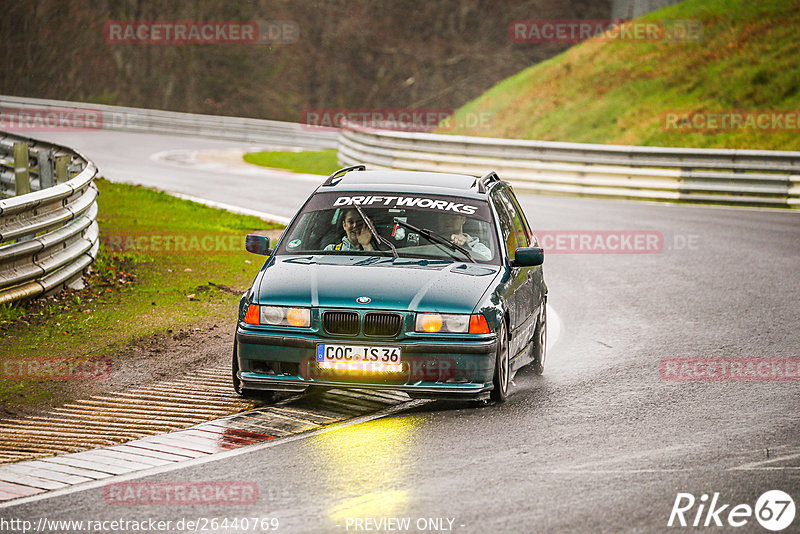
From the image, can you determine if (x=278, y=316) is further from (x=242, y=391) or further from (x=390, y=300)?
(x=390, y=300)

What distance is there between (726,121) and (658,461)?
86.7ft

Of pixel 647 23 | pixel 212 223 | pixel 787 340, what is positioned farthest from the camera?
pixel 647 23

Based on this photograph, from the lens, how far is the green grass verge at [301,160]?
30266 mm

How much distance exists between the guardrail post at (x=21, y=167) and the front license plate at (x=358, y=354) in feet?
33.2

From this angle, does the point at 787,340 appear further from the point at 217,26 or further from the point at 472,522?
the point at 217,26

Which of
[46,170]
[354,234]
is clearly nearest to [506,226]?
[354,234]

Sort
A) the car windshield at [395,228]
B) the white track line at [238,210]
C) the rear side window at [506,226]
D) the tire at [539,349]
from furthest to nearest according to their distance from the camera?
the white track line at [238,210] < the tire at [539,349] < the rear side window at [506,226] < the car windshield at [395,228]

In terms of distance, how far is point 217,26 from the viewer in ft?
221

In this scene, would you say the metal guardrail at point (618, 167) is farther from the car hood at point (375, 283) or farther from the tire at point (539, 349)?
the car hood at point (375, 283)

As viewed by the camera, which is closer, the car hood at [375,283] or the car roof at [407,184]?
the car hood at [375,283]

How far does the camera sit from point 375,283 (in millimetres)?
7855

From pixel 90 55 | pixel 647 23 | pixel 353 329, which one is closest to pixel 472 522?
pixel 353 329

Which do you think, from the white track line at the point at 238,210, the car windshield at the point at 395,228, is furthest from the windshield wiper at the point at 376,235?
the white track line at the point at 238,210

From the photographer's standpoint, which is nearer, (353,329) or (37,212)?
(353,329)
